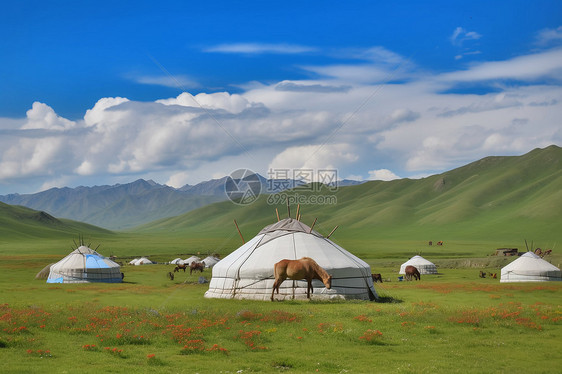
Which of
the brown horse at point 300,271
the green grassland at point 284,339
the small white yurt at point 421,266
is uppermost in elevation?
the brown horse at point 300,271

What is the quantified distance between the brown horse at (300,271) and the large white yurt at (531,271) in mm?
25120

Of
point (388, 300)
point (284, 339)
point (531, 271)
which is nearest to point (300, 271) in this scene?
point (388, 300)

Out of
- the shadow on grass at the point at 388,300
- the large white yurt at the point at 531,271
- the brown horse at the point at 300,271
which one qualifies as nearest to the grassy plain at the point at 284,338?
the brown horse at the point at 300,271

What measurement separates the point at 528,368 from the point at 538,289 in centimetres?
2495

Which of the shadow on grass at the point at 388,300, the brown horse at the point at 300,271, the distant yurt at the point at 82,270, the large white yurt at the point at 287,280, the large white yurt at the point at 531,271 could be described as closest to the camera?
the brown horse at the point at 300,271

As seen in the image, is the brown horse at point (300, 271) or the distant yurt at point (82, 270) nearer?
the brown horse at point (300, 271)

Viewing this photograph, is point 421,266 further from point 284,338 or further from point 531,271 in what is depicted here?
point 284,338

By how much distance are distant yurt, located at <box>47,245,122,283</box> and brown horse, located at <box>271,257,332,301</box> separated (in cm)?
2529

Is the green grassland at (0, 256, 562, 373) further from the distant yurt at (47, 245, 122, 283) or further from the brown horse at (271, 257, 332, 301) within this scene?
the distant yurt at (47, 245, 122, 283)

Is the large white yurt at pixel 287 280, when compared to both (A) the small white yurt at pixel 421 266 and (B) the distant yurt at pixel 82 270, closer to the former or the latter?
(B) the distant yurt at pixel 82 270

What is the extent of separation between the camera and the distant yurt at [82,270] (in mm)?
45219

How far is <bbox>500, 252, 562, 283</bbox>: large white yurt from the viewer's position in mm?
43500

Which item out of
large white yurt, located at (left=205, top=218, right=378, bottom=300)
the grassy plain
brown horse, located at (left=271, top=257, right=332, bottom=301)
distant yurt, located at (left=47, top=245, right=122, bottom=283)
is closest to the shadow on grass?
large white yurt, located at (left=205, top=218, right=378, bottom=300)

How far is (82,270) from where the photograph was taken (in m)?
45.4
